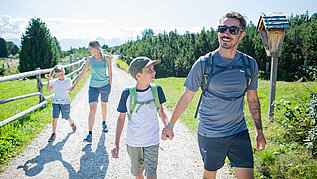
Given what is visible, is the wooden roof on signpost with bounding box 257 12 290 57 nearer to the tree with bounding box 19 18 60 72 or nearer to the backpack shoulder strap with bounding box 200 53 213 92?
the backpack shoulder strap with bounding box 200 53 213 92

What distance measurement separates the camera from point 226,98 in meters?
2.25

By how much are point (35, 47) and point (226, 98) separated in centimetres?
2449

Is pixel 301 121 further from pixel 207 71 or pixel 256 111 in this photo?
pixel 207 71

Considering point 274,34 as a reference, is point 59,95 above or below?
below

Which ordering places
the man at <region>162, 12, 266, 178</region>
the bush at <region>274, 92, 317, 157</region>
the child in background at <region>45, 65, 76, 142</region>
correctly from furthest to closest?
1. the child in background at <region>45, 65, 76, 142</region>
2. the bush at <region>274, 92, 317, 157</region>
3. the man at <region>162, 12, 266, 178</region>

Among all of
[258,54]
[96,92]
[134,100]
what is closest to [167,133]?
[134,100]

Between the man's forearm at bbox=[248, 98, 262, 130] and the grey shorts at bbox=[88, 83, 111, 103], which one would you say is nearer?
the man's forearm at bbox=[248, 98, 262, 130]

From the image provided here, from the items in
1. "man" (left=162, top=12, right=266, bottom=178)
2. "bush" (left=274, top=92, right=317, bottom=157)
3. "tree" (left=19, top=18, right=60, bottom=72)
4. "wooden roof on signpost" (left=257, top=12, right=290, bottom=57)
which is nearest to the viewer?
"man" (left=162, top=12, right=266, bottom=178)

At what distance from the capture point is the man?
7.36 ft

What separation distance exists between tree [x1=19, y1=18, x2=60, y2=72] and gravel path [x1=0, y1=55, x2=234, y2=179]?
20135mm

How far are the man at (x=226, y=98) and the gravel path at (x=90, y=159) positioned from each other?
1.23m

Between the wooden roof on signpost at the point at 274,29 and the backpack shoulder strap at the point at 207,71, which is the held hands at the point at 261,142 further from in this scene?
the wooden roof on signpost at the point at 274,29

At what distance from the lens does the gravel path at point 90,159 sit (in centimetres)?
346

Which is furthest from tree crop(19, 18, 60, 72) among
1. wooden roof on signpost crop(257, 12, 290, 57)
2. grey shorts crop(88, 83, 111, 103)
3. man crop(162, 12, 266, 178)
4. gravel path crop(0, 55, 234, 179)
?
man crop(162, 12, 266, 178)
